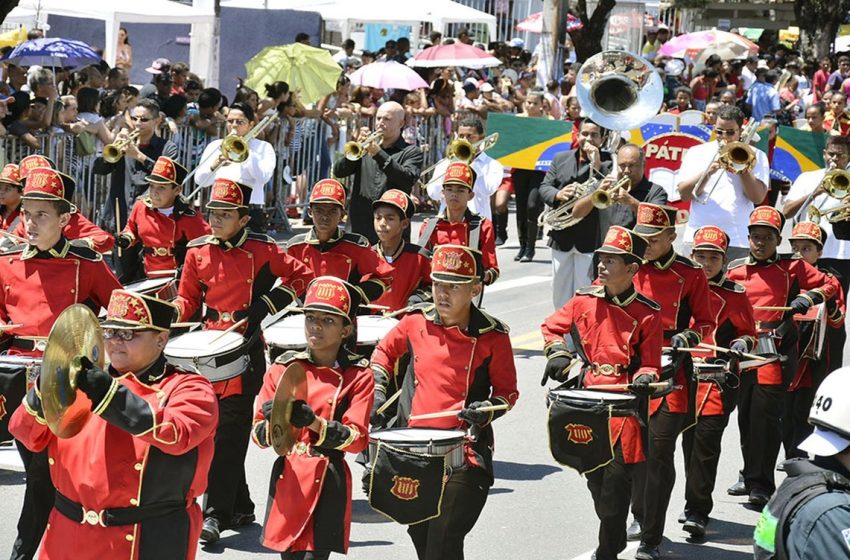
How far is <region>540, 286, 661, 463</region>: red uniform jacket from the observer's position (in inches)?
323

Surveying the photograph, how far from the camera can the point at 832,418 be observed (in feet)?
14.3

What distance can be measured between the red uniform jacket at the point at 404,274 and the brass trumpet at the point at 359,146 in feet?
6.40

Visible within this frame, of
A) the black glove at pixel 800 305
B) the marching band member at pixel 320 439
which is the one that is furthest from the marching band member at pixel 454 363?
the black glove at pixel 800 305

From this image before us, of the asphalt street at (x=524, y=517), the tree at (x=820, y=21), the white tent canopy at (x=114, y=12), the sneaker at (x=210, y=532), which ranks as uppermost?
the tree at (x=820, y=21)

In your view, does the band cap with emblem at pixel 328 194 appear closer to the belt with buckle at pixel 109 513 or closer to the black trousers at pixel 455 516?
the black trousers at pixel 455 516

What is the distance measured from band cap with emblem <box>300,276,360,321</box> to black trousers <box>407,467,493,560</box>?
92cm

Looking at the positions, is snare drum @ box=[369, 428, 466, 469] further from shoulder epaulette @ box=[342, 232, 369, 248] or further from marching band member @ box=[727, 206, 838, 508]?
marching band member @ box=[727, 206, 838, 508]

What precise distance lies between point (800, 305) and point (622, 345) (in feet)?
8.01

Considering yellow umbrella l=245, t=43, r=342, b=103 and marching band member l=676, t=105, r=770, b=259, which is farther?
yellow umbrella l=245, t=43, r=342, b=103

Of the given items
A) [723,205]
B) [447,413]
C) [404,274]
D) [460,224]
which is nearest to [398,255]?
[404,274]

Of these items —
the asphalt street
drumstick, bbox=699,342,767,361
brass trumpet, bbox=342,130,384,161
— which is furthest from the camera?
brass trumpet, bbox=342,130,384,161

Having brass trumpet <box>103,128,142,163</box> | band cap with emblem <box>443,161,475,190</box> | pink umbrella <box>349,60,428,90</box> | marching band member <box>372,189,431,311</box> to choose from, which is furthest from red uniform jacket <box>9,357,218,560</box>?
pink umbrella <box>349,60,428,90</box>

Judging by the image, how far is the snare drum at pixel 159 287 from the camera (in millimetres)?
9992

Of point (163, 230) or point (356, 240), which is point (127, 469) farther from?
point (163, 230)
